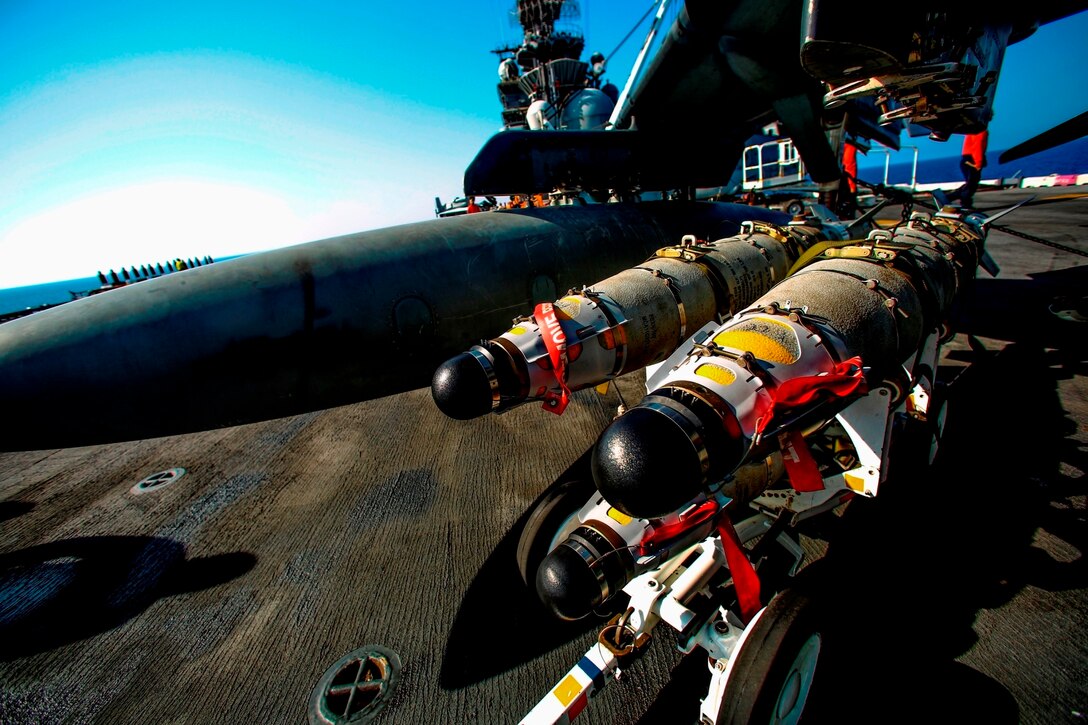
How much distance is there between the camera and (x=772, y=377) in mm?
2727

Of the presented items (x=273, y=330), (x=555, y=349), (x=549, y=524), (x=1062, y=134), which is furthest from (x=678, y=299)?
(x=1062, y=134)

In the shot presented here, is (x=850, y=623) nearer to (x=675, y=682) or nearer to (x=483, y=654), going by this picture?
(x=675, y=682)

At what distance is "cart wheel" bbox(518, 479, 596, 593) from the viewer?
3.89m

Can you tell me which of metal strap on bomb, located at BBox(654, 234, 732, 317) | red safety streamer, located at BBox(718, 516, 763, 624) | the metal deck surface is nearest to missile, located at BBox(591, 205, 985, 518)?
red safety streamer, located at BBox(718, 516, 763, 624)

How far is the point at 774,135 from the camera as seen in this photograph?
127 feet

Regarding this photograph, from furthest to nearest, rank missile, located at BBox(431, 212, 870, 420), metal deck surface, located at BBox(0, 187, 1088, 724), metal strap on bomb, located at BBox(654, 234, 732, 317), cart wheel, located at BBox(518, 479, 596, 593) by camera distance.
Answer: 1. metal strap on bomb, located at BBox(654, 234, 732, 317)
2. cart wheel, located at BBox(518, 479, 596, 593)
3. missile, located at BBox(431, 212, 870, 420)
4. metal deck surface, located at BBox(0, 187, 1088, 724)

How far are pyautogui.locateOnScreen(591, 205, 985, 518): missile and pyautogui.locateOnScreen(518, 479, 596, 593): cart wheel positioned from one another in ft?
5.49

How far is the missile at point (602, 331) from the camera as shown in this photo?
3.72 metres

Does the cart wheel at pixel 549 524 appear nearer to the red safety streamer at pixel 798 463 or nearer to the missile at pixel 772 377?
the missile at pixel 772 377

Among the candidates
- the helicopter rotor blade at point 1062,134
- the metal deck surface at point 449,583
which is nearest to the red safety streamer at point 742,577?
the metal deck surface at point 449,583

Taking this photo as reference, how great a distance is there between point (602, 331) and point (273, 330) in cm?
366

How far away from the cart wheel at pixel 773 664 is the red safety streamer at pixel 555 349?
6.63ft

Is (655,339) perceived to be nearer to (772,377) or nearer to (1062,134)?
(772,377)

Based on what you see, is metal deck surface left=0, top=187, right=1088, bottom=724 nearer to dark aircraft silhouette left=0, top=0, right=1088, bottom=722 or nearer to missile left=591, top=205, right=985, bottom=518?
dark aircraft silhouette left=0, top=0, right=1088, bottom=722
